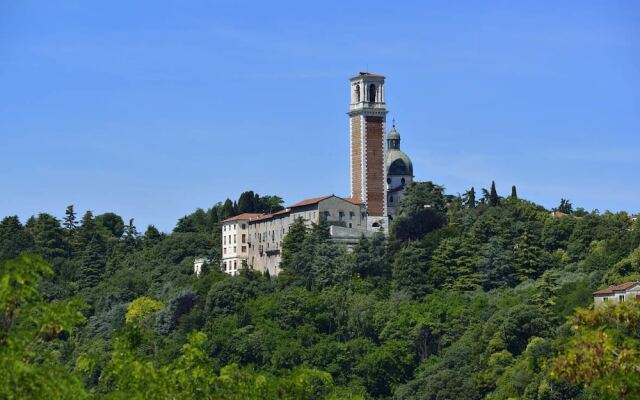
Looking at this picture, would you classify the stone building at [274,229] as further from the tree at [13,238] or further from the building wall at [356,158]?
the tree at [13,238]

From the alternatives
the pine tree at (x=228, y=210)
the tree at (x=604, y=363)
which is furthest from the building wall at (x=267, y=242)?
the tree at (x=604, y=363)

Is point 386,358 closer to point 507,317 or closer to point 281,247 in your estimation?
point 507,317

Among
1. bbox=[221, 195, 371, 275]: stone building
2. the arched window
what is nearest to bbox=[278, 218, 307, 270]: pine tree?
bbox=[221, 195, 371, 275]: stone building

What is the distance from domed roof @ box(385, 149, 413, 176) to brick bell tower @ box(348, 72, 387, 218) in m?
7.34

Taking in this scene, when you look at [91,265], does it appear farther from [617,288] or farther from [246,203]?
[617,288]

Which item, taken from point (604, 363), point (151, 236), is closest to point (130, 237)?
point (151, 236)

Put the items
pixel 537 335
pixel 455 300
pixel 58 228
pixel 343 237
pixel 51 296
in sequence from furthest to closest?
pixel 58 228 < pixel 51 296 < pixel 343 237 < pixel 455 300 < pixel 537 335

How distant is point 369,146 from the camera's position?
Answer: 118312 mm

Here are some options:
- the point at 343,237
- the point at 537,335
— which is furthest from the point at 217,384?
the point at 343,237

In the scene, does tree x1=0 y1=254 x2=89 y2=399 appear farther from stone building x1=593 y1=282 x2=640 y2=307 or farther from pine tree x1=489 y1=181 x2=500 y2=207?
pine tree x1=489 y1=181 x2=500 y2=207

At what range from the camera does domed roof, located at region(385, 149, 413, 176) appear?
418 feet

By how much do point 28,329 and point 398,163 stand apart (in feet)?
316

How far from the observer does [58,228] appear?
141m

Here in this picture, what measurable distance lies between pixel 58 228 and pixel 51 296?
43.2ft
